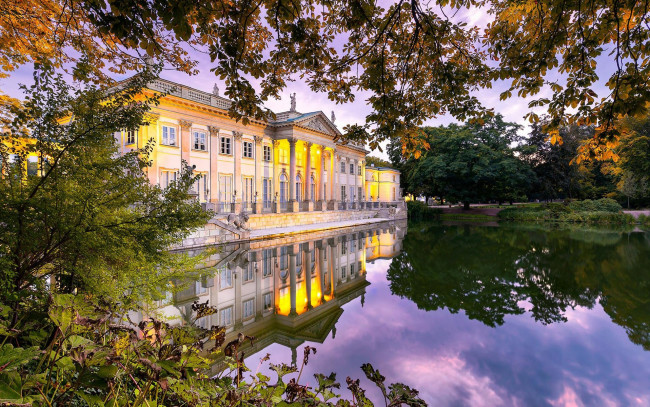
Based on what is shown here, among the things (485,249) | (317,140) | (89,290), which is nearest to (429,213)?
(317,140)

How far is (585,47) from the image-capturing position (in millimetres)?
3236

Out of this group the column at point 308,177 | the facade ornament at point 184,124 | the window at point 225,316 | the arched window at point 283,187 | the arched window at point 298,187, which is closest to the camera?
the window at point 225,316

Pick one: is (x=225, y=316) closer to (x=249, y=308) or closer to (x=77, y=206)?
(x=249, y=308)

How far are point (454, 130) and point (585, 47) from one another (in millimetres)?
39438

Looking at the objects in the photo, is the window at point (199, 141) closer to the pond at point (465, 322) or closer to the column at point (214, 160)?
the column at point (214, 160)

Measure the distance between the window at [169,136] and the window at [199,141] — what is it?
1391 mm

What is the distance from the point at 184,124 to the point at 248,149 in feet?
17.5

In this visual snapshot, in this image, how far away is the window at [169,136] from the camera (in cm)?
1741

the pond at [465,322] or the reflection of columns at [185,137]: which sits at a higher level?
the reflection of columns at [185,137]

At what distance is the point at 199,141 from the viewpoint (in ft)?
63.1

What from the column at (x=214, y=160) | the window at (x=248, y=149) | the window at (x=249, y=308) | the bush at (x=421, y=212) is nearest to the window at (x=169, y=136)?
the column at (x=214, y=160)

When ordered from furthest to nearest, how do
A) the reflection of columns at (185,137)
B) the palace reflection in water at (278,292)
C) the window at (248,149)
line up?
the window at (248,149), the reflection of columns at (185,137), the palace reflection in water at (278,292)

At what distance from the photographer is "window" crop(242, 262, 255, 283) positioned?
8.66 metres

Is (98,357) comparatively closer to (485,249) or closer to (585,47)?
(585,47)
